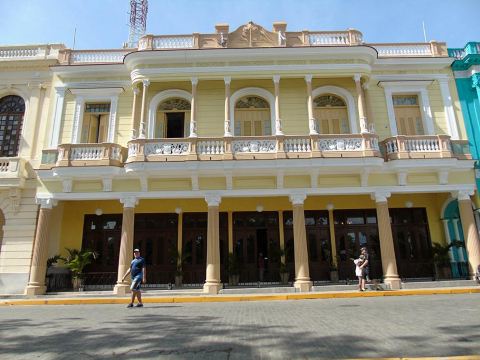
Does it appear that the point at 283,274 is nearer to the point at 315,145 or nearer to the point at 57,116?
the point at 315,145

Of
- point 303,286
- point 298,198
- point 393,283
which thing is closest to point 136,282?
point 303,286

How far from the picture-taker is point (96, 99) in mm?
16547

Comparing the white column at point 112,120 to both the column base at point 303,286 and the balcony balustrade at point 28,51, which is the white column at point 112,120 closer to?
the balcony balustrade at point 28,51

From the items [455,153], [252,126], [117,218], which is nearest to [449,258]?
[455,153]

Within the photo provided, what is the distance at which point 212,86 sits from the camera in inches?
645

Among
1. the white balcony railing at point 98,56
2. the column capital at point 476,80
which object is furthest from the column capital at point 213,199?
the column capital at point 476,80

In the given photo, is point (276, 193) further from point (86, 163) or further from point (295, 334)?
point (295, 334)

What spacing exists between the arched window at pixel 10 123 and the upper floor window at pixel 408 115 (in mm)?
17321

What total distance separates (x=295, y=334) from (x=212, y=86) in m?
12.7

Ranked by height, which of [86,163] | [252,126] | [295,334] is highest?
[252,126]

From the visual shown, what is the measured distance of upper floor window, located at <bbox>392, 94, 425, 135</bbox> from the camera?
16.2 metres

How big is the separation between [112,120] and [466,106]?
1608 cm

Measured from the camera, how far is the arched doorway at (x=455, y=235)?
15570 mm

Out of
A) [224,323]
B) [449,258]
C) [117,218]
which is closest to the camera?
[224,323]
